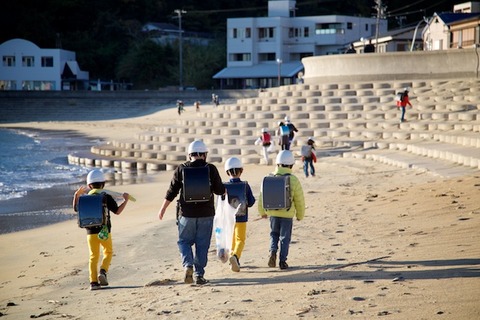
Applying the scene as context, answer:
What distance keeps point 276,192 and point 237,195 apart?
18.8 inches

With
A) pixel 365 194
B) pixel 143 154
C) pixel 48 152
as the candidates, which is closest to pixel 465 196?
pixel 365 194

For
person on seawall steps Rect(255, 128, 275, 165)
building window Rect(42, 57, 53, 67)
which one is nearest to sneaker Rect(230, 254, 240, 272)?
person on seawall steps Rect(255, 128, 275, 165)

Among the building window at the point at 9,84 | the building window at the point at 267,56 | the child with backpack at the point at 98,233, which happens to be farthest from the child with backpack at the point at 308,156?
the building window at the point at 9,84

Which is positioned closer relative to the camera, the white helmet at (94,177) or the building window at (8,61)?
the white helmet at (94,177)

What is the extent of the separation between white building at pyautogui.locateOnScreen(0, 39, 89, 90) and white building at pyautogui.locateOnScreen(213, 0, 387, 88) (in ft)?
46.7

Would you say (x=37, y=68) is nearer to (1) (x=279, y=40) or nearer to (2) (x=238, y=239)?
(1) (x=279, y=40)

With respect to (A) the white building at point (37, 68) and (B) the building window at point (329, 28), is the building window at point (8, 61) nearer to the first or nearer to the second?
(A) the white building at point (37, 68)

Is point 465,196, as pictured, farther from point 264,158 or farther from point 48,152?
point 48,152

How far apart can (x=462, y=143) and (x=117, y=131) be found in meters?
32.0

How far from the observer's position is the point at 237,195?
29.7ft

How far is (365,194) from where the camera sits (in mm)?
14930

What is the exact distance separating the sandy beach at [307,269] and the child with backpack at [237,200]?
229 mm

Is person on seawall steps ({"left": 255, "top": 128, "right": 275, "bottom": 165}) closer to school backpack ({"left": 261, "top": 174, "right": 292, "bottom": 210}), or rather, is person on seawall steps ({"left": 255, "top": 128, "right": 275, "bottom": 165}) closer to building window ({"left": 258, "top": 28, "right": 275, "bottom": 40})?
school backpack ({"left": 261, "top": 174, "right": 292, "bottom": 210})

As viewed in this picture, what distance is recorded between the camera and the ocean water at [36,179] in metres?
17.5
